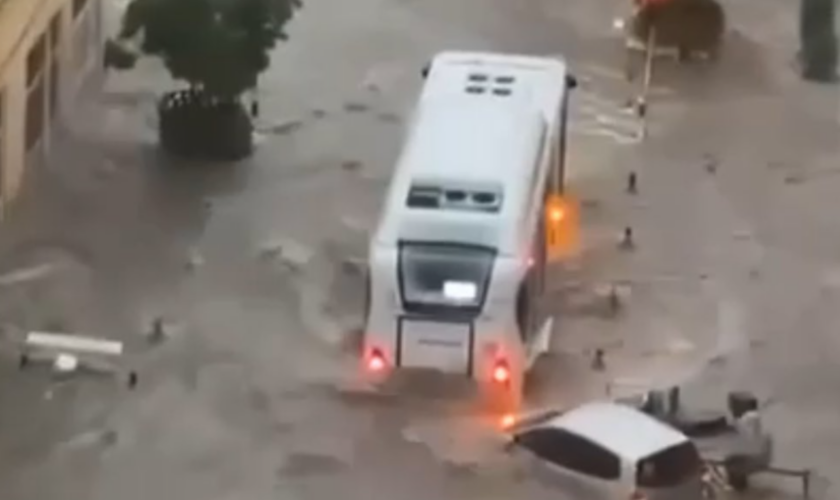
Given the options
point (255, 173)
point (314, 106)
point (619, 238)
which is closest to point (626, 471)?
point (619, 238)

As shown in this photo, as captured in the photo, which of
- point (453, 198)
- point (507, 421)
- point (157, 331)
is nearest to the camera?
point (507, 421)

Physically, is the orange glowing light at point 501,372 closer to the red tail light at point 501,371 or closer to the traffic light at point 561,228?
the red tail light at point 501,371

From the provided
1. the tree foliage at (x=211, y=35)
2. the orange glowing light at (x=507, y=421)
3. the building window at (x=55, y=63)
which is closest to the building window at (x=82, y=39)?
the building window at (x=55, y=63)

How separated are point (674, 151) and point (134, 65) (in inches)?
245

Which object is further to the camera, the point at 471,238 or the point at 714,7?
the point at 714,7

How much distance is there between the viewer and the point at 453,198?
75.4ft

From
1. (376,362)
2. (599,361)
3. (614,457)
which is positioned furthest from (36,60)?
(614,457)

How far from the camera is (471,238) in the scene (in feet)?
73.8

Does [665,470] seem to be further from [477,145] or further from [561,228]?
[561,228]

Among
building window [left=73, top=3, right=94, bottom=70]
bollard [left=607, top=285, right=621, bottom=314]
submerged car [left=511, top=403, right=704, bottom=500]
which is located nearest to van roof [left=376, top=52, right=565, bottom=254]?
bollard [left=607, top=285, right=621, bottom=314]

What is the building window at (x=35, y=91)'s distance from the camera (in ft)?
88.5

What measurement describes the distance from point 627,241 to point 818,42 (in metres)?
6.78

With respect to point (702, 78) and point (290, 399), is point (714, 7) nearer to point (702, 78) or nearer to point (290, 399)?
point (702, 78)

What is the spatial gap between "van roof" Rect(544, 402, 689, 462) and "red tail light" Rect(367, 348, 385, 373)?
1709 mm
